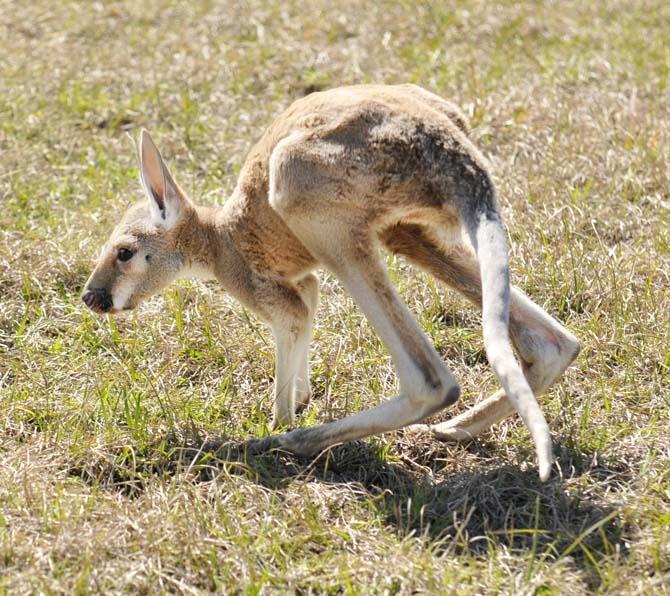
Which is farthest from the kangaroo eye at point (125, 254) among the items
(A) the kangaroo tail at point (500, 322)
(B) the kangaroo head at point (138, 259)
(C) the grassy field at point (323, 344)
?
(A) the kangaroo tail at point (500, 322)

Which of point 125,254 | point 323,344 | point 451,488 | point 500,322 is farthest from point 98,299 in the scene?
point 500,322

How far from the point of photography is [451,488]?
13.6 ft

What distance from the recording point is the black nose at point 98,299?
4879 millimetres

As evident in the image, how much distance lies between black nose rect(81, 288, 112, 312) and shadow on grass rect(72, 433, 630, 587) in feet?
2.55

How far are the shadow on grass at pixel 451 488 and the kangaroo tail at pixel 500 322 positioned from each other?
0.43m

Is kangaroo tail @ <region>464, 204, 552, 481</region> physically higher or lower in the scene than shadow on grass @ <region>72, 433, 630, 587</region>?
higher

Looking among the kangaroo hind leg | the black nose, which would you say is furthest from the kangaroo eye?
the kangaroo hind leg

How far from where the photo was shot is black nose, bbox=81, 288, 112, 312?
4879mm

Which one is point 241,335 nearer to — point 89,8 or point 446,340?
point 446,340

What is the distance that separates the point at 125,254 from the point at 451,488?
6.01ft

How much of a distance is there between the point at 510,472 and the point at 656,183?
2.73 meters

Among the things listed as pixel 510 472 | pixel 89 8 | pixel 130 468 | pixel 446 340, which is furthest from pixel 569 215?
pixel 89 8

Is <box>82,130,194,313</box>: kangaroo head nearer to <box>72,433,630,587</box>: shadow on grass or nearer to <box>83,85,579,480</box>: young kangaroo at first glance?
<box>83,85,579,480</box>: young kangaroo

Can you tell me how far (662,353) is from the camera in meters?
4.79
